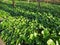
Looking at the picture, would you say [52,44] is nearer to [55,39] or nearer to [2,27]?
[55,39]

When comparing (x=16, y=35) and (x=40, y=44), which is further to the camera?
(x=16, y=35)

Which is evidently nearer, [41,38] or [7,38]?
[41,38]

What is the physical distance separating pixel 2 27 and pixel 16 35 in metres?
2.81

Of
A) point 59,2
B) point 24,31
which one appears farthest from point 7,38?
point 59,2

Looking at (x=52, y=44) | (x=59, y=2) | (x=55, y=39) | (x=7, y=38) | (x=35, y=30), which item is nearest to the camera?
(x=52, y=44)

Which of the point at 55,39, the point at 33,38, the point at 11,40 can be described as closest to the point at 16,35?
the point at 11,40

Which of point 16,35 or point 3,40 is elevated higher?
point 16,35

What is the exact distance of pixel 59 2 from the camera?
50.8 metres

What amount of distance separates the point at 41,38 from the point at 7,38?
2433mm

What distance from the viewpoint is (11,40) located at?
8.39m

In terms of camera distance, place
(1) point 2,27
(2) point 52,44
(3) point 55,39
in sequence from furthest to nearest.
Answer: (1) point 2,27, (3) point 55,39, (2) point 52,44

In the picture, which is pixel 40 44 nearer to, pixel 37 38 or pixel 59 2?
pixel 37 38

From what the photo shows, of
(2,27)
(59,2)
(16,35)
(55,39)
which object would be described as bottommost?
(59,2)

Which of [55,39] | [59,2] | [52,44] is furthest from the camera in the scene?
[59,2]
